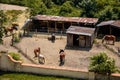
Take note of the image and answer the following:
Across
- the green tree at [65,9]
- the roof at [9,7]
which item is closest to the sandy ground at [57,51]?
the green tree at [65,9]

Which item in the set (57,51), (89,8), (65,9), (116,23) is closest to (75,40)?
(57,51)

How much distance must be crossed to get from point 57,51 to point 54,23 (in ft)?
26.3

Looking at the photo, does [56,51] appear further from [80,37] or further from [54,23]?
[54,23]

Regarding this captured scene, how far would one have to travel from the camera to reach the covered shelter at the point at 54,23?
55.5 m

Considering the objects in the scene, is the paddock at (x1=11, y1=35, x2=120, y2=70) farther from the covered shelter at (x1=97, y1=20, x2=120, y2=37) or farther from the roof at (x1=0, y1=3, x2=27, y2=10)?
the roof at (x1=0, y1=3, x2=27, y2=10)

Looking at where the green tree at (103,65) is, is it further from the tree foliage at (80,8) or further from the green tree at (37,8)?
the green tree at (37,8)

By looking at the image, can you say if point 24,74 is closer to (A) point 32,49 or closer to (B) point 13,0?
(A) point 32,49

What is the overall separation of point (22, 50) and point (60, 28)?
362 inches

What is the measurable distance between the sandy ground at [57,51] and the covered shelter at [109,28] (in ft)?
12.1

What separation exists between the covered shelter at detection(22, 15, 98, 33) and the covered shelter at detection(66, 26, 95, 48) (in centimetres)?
380

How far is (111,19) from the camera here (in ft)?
188

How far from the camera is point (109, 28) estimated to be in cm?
5378

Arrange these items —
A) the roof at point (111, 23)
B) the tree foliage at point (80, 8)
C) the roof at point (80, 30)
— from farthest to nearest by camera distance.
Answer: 1. the tree foliage at point (80, 8)
2. the roof at point (111, 23)
3. the roof at point (80, 30)

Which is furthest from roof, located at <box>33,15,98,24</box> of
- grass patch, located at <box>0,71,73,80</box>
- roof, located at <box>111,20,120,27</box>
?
grass patch, located at <box>0,71,73,80</box>
